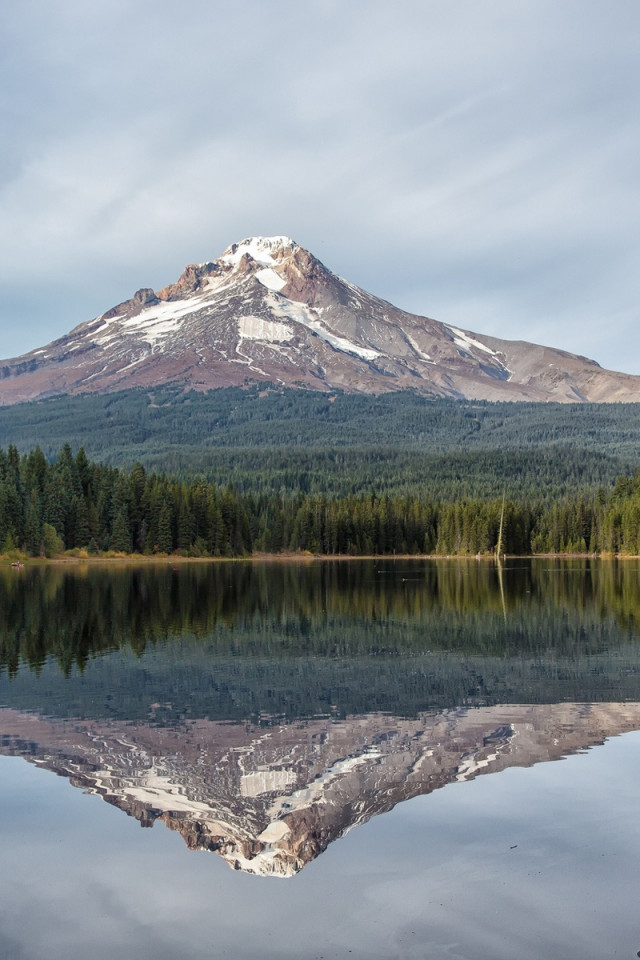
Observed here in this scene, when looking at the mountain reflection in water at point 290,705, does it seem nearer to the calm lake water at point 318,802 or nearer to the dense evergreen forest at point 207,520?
the calm lake water at point 318,802

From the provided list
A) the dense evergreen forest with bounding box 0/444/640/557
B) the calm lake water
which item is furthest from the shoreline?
the calm lake water

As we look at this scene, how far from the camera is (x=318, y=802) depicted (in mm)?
17266

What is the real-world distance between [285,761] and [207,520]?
13927 centimetres

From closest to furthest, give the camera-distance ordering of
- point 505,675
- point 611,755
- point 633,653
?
1. point 611,755
2. point 505,675
3. point 633,653

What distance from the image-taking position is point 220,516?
158875 mm

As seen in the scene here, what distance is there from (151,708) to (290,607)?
3372cm

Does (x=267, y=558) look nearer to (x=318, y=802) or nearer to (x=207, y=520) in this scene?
(x=207, y=520)

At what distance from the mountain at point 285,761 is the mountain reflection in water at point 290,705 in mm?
51

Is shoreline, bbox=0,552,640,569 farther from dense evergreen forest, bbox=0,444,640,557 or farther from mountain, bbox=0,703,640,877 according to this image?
mountain, bbox=0,703,640,877

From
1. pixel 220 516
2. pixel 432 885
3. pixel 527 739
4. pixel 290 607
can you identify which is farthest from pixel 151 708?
pixel 220 516

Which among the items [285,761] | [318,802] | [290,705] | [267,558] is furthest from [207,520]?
[318,802]

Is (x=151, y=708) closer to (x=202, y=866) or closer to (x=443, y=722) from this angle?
(x=443, y=722)

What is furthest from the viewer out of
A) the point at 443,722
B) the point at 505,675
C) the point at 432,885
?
the point at 505,675

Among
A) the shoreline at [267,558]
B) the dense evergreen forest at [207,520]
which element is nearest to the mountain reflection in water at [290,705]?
the shoreline at [267,558]
